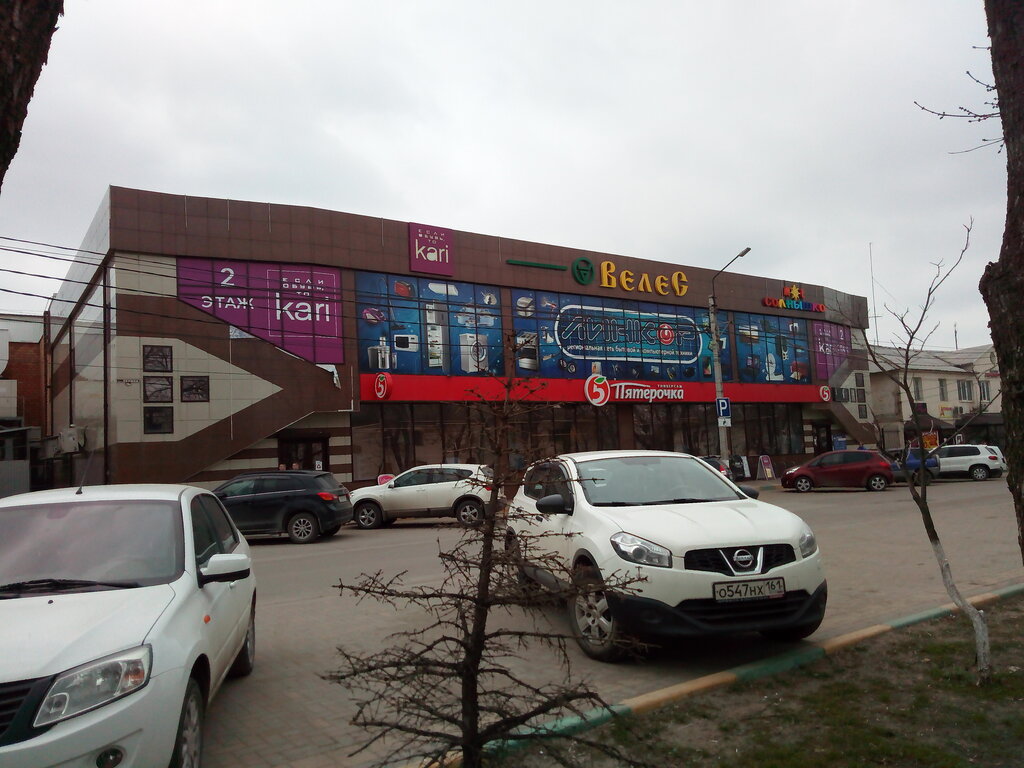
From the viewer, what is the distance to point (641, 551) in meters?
5.43

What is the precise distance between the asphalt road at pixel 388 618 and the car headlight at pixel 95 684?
1.22 m

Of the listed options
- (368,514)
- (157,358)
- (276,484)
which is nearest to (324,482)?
(276,484)

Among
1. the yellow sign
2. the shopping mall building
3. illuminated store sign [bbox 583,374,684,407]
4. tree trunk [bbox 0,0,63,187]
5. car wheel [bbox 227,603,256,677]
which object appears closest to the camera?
tree trunk [bbox 0,0,63,187]

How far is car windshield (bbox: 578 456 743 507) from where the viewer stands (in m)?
6.52

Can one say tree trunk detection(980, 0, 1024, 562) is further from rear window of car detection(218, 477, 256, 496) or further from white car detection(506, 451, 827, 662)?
rear window of car detection(218, 477, 256, 496)

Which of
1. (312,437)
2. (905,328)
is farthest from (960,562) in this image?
(312,437)

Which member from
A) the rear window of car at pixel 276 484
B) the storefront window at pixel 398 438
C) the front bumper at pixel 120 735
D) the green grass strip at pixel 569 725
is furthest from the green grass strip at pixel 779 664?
the storefront window at pixel 398 438

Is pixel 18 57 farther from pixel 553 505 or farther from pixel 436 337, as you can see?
pixel 436 337

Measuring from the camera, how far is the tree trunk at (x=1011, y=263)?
387 centimetres

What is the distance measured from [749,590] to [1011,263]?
8.53ft

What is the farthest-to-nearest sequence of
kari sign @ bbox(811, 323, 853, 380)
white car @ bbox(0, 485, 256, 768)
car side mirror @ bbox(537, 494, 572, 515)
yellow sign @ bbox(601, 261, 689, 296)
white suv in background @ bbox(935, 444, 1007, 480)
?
kari sign @ bbox(811, 323, 853, 380) → yellow sign @ bbox(601, 261, 689, 296) → white suv in background @ bbox(935, 444, 1007, 480) → car side mirror @ bbox(537, 494, 572, 515) → white car @ bbox(0, 485, 256, 768)

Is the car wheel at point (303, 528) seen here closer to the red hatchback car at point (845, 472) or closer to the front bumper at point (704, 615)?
the front bumper at point (704, 615)

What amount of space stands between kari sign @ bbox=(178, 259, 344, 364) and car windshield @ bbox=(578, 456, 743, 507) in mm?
21774

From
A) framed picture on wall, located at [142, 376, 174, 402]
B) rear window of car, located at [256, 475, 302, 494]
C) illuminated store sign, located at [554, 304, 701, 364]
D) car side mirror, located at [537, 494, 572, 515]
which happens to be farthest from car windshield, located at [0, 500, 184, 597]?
illuminated store sign, located at [554, 304, 701, 364]
